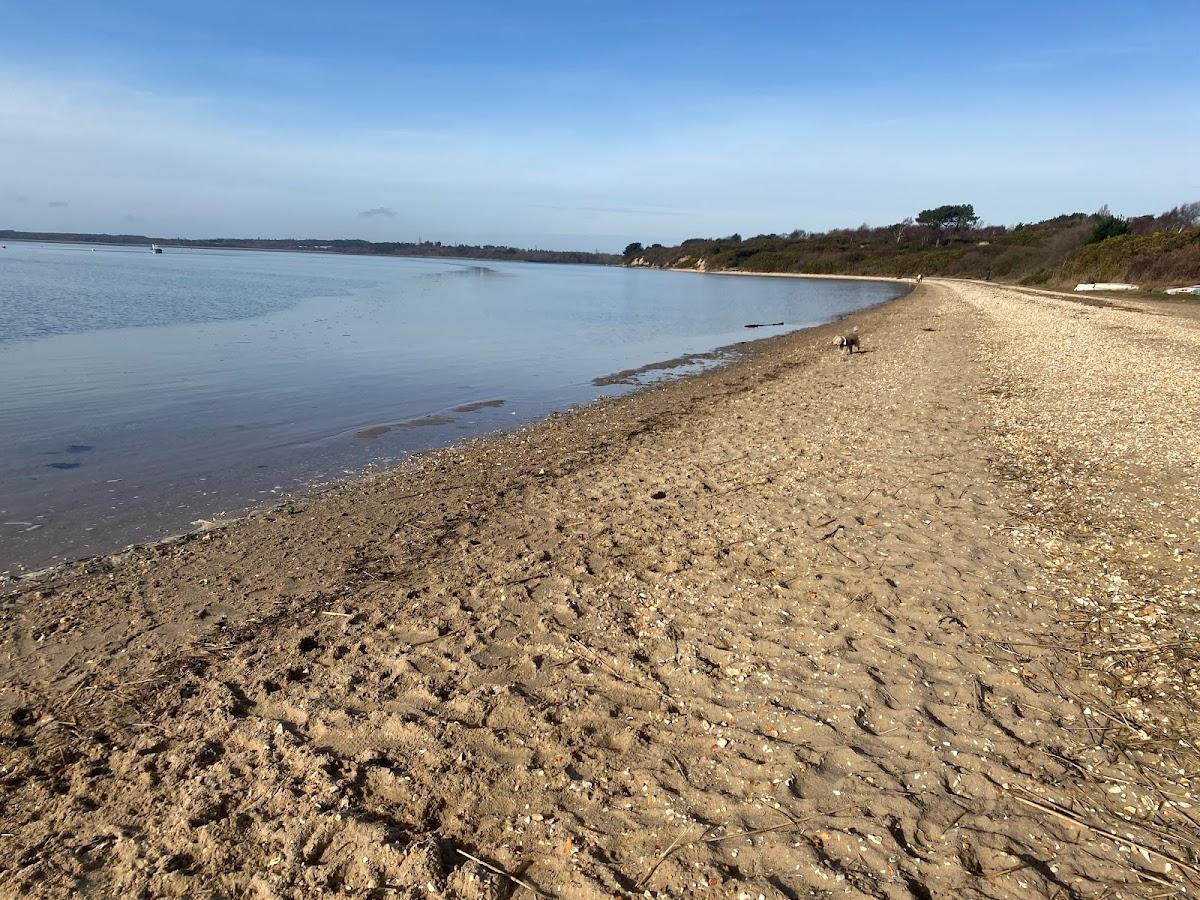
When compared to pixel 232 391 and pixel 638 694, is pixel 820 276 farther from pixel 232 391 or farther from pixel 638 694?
pixel 638 694

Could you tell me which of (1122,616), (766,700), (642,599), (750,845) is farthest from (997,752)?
(642,599)

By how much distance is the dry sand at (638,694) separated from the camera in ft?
9.28

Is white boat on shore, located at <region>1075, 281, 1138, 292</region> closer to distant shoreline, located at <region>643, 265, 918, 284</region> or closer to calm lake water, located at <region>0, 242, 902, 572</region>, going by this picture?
calm lake water, located at <region>0, 242, 902, 572</region>

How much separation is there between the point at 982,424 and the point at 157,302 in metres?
35.1

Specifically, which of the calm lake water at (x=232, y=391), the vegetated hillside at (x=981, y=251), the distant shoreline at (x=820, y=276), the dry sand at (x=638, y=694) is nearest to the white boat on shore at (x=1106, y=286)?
the vegetated hillside at (x=981, y=251)

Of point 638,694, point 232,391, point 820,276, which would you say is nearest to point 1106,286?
point 232,391

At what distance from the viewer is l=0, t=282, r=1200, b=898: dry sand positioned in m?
2.83

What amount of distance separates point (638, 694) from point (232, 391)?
13.0 meters

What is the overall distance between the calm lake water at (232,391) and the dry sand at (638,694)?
1651mm

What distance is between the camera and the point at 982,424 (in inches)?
388

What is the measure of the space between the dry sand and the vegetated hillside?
41.2 metres

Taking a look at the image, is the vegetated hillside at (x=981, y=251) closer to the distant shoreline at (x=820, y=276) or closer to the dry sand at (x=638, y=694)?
the distant shoreline at (x=820, y=276)

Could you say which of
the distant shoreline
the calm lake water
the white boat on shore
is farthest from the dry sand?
the distant shoreline

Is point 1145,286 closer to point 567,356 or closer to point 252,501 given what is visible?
point 567,356
